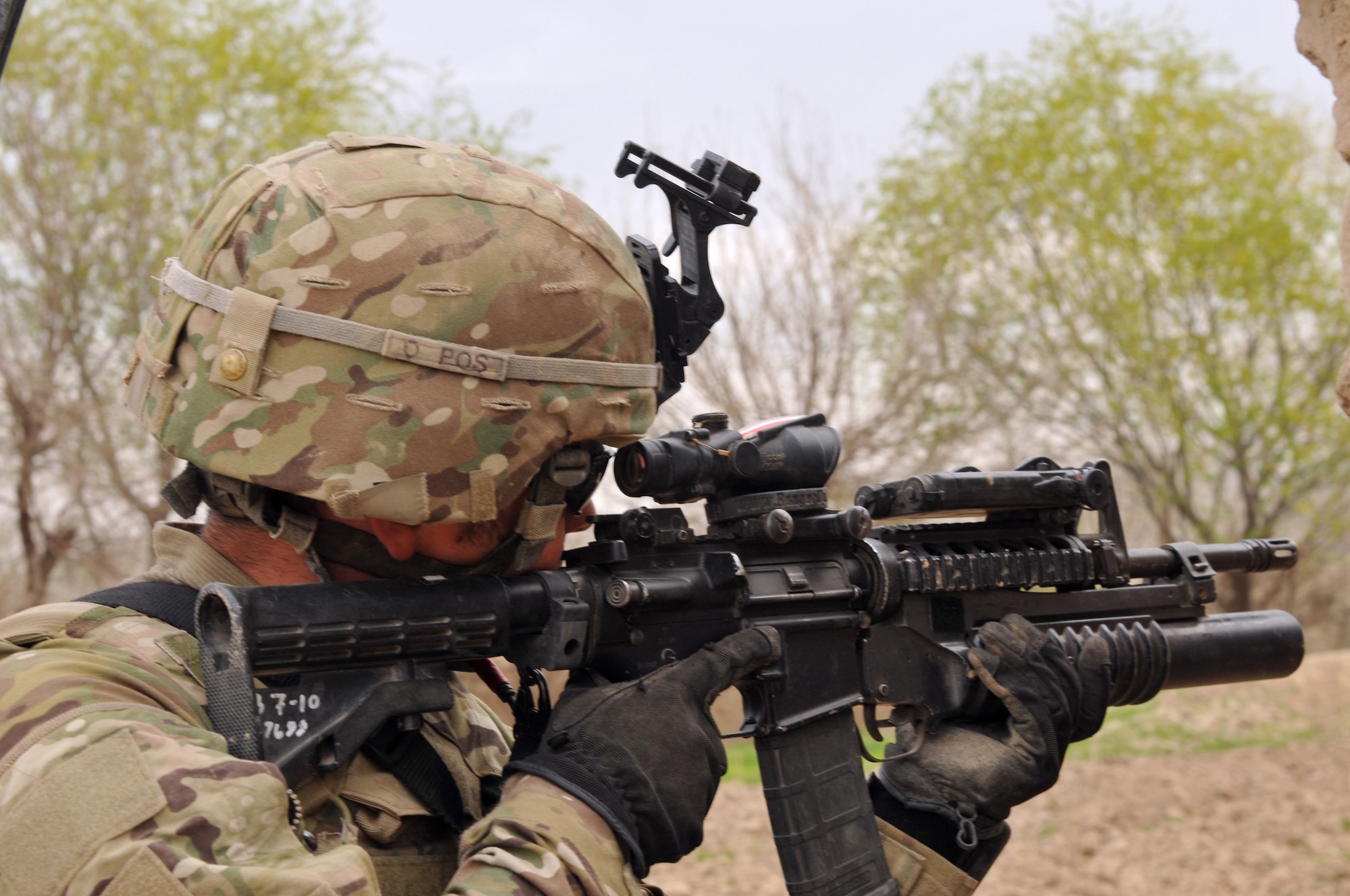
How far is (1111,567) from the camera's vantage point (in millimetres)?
3188

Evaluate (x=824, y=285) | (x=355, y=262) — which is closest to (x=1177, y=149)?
(x=824, y=285)

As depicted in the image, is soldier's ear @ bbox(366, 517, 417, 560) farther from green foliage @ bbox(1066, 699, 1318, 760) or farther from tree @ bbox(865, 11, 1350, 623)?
tree @ bbox(865, 11, 1350, 623)

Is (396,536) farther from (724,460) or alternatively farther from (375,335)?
(724,460)

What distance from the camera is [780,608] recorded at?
8.69 ft

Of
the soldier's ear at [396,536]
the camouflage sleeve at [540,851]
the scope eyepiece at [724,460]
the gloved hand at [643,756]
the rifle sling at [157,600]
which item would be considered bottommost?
the camouflage sleeve at [540,851]

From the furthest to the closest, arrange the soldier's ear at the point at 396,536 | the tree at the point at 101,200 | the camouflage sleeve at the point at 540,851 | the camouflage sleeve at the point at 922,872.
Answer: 1. the tree at the point at 101,200
2. the camouflage sleeve at the point at 922,872
3. the soldier's ear at the point at 396,536
4. the camouflage sleeve at the point at 540,851

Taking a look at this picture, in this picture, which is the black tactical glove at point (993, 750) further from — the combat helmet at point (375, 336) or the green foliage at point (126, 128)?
the green foliage at point (126, 128)

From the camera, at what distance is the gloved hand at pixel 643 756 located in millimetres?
2057

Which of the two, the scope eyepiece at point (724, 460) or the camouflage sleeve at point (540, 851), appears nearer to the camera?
the camouflage sleeve at point (540, 851)

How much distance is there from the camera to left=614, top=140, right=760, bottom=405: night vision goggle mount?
2566 mm

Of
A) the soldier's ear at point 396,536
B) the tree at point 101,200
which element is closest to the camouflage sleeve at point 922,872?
the soldier's ear at point 396,536

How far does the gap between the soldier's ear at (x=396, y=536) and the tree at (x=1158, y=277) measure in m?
12.0

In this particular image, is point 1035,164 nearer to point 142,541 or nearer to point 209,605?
point 142,541

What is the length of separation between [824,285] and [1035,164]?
4.21m
